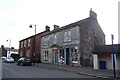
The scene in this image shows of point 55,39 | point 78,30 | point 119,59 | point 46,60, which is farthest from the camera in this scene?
point 46,60

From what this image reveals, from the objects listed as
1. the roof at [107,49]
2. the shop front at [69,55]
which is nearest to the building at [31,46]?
the shop front at [69,55]

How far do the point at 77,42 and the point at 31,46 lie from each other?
65.1ft

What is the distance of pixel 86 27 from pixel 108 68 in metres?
8.86

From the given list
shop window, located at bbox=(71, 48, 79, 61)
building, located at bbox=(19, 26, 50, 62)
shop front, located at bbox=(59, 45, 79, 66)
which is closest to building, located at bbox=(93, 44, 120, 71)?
shop front, located at bbox=(59, 45, 79, 66)

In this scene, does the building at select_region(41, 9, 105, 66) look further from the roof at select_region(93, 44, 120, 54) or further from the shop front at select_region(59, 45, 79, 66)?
the roof at select_region(93, 44, 120, 54)

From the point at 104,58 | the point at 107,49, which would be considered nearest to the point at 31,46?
the point at 104,58

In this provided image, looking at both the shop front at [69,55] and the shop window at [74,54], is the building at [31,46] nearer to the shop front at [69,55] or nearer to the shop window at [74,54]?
the shop front at [69,55]

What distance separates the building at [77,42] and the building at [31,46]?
8.11 metres

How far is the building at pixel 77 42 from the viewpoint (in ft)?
74.1

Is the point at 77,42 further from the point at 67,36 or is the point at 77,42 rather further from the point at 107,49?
the point at 107,49

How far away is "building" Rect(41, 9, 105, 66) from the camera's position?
2259 cm

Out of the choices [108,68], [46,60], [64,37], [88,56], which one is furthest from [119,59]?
[46,60]

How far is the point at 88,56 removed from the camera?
2327cm

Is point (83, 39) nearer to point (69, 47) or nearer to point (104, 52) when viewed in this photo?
point (69, 47)
